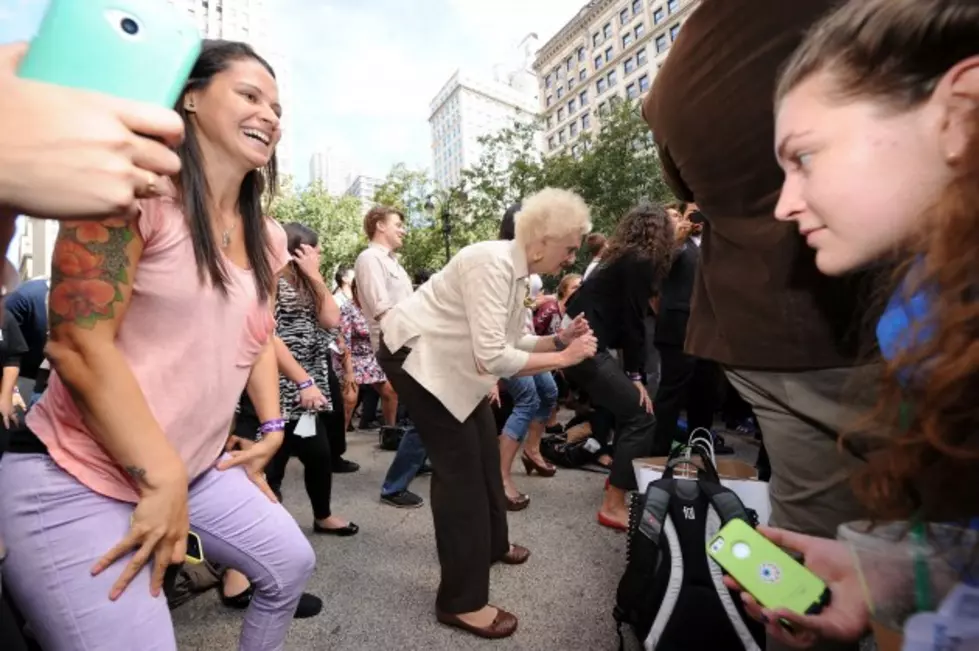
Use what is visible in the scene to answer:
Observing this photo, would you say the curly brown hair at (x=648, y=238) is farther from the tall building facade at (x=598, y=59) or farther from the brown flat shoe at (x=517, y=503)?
the tall building facade at (x=598, y=59)

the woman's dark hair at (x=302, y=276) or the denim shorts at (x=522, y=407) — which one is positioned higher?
the woman's dark hair at (x=302, y=276)

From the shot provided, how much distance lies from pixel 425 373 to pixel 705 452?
4.01 feet

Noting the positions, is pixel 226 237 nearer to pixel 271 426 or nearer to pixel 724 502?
pixel 271 426

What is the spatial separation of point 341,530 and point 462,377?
5.21ft

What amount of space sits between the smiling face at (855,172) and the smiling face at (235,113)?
4.02ft

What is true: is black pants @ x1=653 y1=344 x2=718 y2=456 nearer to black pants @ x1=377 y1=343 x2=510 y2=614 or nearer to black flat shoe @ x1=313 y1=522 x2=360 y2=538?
black pants @ x1=377 y1=343 x2=510 y2=614

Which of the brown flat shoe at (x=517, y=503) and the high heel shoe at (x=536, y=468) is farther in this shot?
the high heel shoe at (x=536, y=468)

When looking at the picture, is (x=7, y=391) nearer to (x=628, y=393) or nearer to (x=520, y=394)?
(x=520, y=394)

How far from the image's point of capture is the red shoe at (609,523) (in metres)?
3.01

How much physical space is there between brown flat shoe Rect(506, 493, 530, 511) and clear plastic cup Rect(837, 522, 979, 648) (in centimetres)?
274

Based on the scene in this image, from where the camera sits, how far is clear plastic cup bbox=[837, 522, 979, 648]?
701mm

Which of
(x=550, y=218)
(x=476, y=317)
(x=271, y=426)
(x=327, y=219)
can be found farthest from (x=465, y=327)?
(x=327, y=219)

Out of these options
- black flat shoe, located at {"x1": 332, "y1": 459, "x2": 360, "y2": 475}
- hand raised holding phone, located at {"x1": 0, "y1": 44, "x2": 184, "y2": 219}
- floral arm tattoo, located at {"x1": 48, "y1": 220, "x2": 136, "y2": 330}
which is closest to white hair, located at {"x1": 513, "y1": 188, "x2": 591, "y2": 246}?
floral arm tattoo, located at {"x1": 48, "y1": 220, "x2": 136, "y2": 330}

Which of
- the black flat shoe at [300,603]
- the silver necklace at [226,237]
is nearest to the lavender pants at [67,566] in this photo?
the silver necklace at [226,237]
